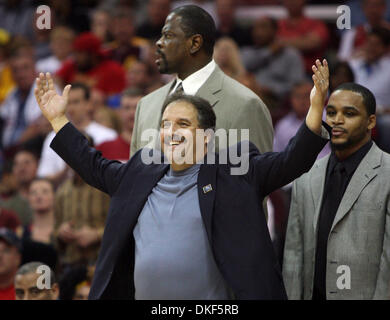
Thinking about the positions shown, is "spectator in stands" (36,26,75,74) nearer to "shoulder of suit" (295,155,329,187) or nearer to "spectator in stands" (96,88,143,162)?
"spectator in stands" (96,88,143,162)

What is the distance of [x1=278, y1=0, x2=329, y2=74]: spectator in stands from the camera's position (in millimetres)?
7754

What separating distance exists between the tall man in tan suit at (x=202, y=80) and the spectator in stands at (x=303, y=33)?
4017 mm

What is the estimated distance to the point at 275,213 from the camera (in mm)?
5957

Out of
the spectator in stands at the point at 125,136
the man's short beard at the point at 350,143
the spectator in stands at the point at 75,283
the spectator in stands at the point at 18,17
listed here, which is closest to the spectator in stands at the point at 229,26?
the spectator in stands at the point at 125,136

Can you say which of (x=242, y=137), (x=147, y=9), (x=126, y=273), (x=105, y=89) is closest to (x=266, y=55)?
(x=105, y=89)

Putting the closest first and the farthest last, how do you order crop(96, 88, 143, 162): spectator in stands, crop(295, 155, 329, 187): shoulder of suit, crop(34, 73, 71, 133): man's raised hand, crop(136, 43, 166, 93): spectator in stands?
crop(34, 73, 71, 133): man's raised hand
crop(295, 155, 329, 187): shoulder of suit
crop(96, 88, 143, 162): spectator in stands
crop(136, 43, 166, 93): spectator in stands

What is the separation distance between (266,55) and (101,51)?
65.1 inches

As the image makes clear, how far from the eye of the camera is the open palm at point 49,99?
3320mm

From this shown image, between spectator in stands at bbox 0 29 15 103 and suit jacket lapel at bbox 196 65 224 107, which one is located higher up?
spectator in stands at bbox 0 29 15 103

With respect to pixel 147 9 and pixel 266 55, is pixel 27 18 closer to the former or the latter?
pixel 147 9

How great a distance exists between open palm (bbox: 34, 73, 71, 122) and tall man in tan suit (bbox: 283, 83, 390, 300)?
1.18 meters

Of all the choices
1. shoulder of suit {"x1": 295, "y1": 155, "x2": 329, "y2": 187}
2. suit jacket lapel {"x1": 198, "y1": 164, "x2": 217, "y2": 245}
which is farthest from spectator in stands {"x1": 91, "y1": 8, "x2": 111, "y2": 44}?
suit jacket lapel {"x1": 198, "y1": 164, "x2": 217, "y2": 245}
